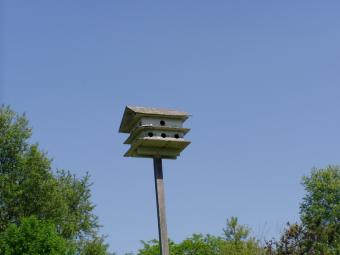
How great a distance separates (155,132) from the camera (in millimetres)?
11852

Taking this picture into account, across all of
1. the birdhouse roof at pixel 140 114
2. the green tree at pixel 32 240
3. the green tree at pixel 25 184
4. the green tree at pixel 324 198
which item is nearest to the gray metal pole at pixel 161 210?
the birdhouse roof at pixel 140 114

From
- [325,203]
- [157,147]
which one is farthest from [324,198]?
[157,147]

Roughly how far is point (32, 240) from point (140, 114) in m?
9.38

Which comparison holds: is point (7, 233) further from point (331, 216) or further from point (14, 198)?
point (331, 216)

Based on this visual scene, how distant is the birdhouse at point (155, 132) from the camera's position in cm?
1177

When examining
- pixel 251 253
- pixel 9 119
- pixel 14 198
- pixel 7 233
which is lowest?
pixel 251 253

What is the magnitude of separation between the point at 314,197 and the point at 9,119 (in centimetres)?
1943

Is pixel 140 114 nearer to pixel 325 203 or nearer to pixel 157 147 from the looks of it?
pixel 157 147

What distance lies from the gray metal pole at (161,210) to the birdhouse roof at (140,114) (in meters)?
1.12

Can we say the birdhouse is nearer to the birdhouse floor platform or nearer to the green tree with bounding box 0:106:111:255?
the birdhouse floor platform

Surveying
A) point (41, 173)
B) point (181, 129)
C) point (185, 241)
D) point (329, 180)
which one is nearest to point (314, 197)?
point (329, 180)

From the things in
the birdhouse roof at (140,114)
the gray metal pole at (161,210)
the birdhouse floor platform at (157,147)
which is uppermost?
the birdhouse roof at (140,114)

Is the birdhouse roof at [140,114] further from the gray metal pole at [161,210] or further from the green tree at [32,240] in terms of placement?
the green tree at [32,240]

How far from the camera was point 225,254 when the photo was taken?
59.3 ft
